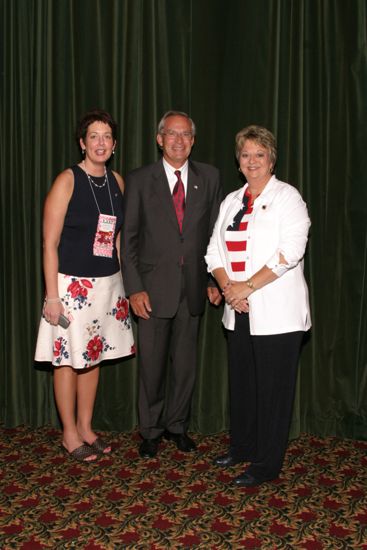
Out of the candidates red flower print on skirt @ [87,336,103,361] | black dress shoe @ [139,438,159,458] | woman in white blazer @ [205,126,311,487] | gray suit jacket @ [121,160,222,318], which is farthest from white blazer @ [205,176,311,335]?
black dress shoe @ [139,438,159,458]

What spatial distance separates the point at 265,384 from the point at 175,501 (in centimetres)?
68

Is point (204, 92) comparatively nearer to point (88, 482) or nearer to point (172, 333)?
point (172, 333)

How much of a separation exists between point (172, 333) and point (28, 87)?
1733 millimetres

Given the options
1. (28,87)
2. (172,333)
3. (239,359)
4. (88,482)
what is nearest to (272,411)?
(239,359)

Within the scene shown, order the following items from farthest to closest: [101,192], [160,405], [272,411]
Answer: [160,405] → [101,192] → [272,411]

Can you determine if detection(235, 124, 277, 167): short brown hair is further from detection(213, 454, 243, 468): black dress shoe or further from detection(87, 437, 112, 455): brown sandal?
detection(87, 437, 112, 455): brown sandal

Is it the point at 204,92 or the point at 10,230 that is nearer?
the point at 204,92

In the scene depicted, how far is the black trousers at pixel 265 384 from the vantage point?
2943 millimetres

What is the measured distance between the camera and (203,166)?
3.40m

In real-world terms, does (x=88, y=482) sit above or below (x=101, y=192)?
below

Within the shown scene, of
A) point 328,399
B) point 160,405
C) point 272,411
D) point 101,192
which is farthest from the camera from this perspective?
point 328,399

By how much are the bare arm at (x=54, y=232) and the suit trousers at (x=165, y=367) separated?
1.61ft

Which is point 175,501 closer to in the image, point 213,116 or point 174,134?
point 174,134

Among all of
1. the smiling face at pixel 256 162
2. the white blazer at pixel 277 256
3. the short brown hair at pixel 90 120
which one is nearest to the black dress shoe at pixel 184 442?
the white blazer at pixel 277 256
